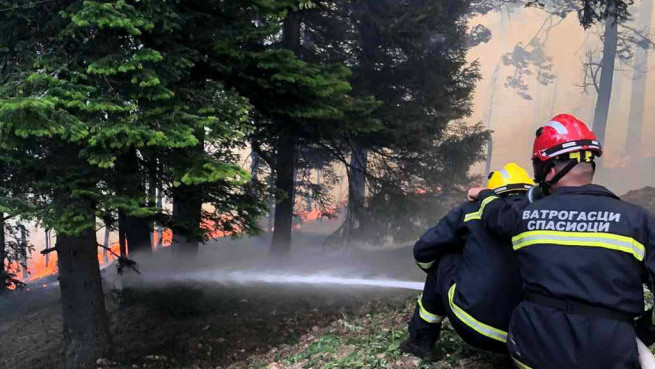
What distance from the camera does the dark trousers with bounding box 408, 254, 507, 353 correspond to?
3.27m

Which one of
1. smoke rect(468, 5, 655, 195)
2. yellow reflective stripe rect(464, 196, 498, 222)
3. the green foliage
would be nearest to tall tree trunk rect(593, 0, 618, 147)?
smoke rect(468, 5, 655, 195)

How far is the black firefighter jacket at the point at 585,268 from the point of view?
2.33m

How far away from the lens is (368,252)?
15922mm

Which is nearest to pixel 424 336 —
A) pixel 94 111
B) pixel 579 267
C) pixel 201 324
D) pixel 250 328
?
pixel 579 267

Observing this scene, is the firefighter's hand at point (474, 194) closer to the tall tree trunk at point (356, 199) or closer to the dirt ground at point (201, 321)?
the dirt ground at point (201, 321)

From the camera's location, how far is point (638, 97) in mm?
34094

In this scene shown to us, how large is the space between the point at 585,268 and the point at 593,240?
143 millimetres

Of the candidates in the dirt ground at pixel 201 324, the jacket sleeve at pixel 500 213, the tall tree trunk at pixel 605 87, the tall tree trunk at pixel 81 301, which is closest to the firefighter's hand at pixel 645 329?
the jacket sleeve at pixel 500 213

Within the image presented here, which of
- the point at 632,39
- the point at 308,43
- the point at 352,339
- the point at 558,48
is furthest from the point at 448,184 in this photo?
the point at 558,48

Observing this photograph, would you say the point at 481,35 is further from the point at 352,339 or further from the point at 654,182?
the point at 352,339

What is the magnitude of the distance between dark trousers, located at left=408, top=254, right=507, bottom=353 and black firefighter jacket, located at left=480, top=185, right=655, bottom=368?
0.68 metres

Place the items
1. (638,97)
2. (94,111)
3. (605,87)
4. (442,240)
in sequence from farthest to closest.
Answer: (638,97)
(605,87)
(94,111)
(442,240)

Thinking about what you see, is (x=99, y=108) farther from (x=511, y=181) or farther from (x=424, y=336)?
(x=511, y=181)

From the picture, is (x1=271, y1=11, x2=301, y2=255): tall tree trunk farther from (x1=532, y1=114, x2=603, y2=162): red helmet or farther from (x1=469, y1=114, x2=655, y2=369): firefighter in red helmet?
(x1=469, y1=114, x2=655, y2=369): firefighter in red helmet
